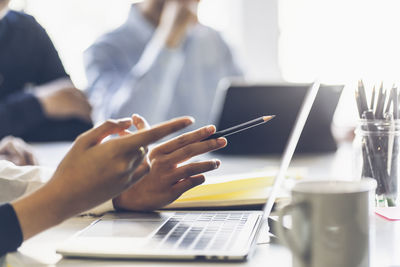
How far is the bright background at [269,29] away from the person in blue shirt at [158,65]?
0.44 m

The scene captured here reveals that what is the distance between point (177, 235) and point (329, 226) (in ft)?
0.66

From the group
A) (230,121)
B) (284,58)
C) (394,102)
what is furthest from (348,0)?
(394,102)

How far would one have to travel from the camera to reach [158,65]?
1828 millimetres

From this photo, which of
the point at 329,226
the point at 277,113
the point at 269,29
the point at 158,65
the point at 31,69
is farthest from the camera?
the point at 269,29

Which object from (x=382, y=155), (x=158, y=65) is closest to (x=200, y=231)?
(x=382, y=155)

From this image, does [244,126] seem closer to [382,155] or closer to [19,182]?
[382,155]

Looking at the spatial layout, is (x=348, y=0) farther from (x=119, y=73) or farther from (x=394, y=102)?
(x=394, y=102)

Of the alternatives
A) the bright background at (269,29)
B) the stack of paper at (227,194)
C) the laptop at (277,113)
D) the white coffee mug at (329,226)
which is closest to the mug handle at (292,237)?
the white coffee mug at (329,226)

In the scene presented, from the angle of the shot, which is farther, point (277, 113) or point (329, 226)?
point (277, 113)

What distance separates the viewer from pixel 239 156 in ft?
4.44

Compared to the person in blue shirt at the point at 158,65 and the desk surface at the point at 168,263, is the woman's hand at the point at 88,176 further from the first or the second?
the person in blue shirt at the point at 158,65

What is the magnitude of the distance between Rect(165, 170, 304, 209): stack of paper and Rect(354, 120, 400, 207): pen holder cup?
0.14 metres

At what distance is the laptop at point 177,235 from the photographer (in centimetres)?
51

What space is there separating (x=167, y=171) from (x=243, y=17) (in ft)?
7.37
